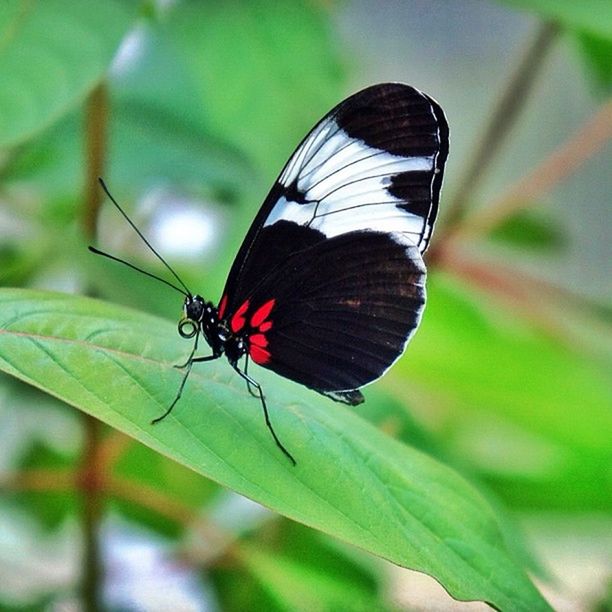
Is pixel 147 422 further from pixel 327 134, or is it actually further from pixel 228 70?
pixel 228 70

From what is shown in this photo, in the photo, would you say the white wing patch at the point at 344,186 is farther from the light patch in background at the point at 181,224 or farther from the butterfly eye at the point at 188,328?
the light patch in background at the point at 181,224

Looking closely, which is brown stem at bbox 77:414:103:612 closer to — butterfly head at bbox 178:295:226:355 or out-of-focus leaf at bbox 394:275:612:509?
butterfly head at bbox 178:295:226:355

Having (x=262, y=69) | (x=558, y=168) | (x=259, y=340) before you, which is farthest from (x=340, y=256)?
(x=558, y=168)

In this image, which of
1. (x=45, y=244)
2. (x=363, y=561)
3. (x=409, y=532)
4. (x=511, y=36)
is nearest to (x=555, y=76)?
(x=511, y=36)

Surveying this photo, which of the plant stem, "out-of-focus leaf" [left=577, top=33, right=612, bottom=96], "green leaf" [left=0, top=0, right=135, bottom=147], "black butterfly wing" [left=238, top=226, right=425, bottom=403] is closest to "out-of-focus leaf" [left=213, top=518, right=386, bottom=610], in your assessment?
the plant stem

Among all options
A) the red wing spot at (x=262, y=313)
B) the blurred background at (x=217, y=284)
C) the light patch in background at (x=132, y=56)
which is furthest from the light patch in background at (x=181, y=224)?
the red wing spot at (x=262, y=313)

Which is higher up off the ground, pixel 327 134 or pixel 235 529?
pixel 327 134

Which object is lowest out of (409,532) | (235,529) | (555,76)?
(235,529)

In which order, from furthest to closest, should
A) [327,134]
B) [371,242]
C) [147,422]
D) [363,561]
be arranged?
1. [363,561]
2. [371,242]
3. [327,134]
4. [147,422]
